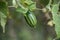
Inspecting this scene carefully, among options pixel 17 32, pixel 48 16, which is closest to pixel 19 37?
pixel 17 32

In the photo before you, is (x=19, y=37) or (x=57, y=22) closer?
(x=57, y=22)

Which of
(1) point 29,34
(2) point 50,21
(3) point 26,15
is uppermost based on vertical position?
(3) point 26,15

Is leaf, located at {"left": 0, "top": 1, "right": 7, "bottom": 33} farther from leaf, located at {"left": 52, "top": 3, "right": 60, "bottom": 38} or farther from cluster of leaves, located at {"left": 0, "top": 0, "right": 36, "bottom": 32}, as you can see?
leaf, located at {"left": 52, "top": 3, "right": 60, "bottom": 38}

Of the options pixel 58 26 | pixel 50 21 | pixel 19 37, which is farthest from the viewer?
pixel 19 37

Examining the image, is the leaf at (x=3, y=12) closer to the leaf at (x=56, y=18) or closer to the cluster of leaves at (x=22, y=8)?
the cluster of leaves at (x=22, y=8)

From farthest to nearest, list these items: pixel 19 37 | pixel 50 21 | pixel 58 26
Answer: pixel 19 37, pixel 50 21, pixel 58 26

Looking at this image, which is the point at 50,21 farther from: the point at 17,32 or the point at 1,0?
the point at 17,32

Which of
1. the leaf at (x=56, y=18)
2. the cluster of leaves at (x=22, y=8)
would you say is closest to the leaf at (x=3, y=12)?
the cluster of leaves at (x=22, y=8)

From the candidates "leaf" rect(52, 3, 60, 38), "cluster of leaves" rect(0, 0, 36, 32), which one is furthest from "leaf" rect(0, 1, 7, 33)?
"leaf" rect(52, 3, 60, 38)

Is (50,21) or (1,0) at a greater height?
(1,0)
